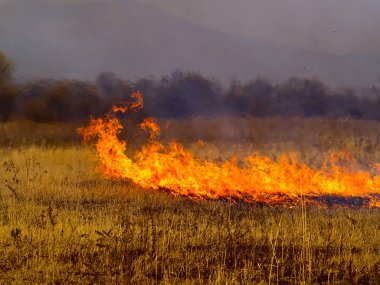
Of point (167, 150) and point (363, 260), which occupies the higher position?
point (167, 150)

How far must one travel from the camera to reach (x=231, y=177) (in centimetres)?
2252

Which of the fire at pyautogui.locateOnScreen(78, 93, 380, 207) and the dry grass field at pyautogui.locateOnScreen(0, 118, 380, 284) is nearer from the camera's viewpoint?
the dry grass field at pyautogui.locateOnScreen(0, 118, 380, 284)

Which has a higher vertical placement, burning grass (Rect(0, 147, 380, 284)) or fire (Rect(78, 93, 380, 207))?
fire (Rect(78, 93, 380, 207))

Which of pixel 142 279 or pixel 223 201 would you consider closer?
pixel 142 279

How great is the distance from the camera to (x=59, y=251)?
33.2ft

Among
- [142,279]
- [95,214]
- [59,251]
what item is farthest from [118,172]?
[142,279]

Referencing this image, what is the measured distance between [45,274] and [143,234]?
3.15 m

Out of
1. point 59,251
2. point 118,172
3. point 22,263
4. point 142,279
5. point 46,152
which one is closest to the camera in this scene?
point 142,279

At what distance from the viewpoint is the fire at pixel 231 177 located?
2150 centimetres

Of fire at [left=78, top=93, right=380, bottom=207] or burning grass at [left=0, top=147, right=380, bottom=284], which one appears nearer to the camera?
burning grass at [left=0, top=147, right=380, bottom=284]

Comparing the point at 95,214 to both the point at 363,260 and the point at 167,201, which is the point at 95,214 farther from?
the point at 363,260

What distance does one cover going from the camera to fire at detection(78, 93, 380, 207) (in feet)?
70.5

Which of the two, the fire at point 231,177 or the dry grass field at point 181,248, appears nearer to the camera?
the dry grass field at point 181,248

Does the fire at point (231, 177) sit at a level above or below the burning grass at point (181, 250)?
above
